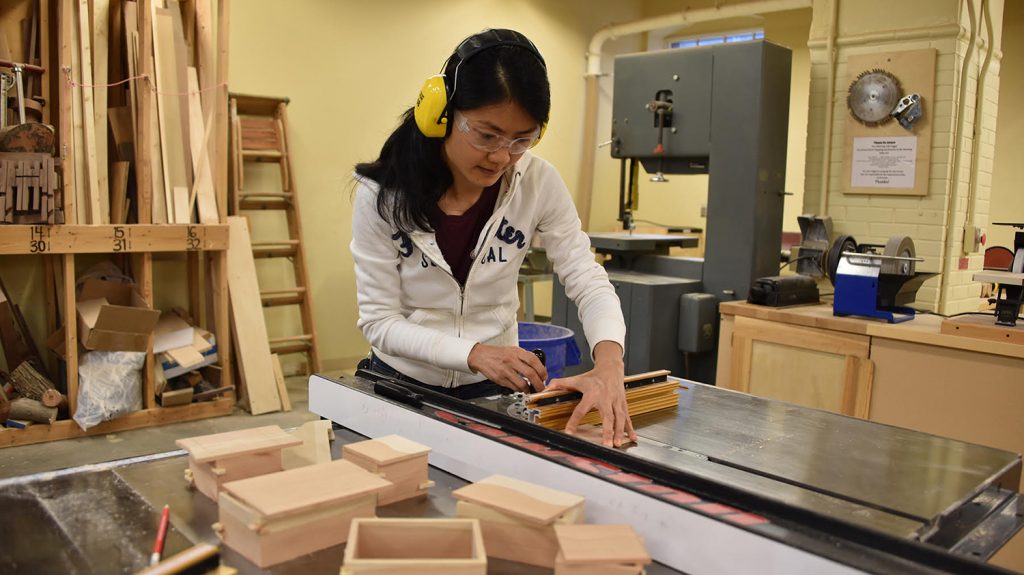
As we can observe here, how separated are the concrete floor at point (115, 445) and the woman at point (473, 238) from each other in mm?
1376

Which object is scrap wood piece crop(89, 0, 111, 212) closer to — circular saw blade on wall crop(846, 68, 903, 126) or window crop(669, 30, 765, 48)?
circular saw blade on wall crop(846, 68, 903, 126)

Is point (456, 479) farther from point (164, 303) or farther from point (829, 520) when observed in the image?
point (164, 303)

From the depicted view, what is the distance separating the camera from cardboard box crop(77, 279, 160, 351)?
328 centimetres

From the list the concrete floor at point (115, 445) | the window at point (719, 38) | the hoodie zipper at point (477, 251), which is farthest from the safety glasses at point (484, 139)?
the window at point (719, 38)

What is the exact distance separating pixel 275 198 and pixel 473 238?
3135 mm

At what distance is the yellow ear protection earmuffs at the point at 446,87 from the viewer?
140 centimetres

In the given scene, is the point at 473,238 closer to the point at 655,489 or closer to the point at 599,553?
the point at 655,489

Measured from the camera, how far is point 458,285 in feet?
5.37

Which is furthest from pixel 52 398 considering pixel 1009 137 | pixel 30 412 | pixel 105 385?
pixel 1009 137

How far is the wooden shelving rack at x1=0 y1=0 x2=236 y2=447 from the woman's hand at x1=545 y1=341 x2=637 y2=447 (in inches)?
105

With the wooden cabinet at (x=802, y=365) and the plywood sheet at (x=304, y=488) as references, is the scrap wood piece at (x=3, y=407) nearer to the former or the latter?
the plywood sheet at (x=304, y=488)

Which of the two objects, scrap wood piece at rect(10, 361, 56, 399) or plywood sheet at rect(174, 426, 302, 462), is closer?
plywood sheet at rect(174, 426, 302, 462)

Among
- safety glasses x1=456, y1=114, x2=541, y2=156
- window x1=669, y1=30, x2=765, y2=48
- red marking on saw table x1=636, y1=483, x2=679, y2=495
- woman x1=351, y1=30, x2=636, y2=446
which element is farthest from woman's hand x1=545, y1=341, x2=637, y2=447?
window x1=669, y1=30, x2=765, y2=48

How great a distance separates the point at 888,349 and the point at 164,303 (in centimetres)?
348
